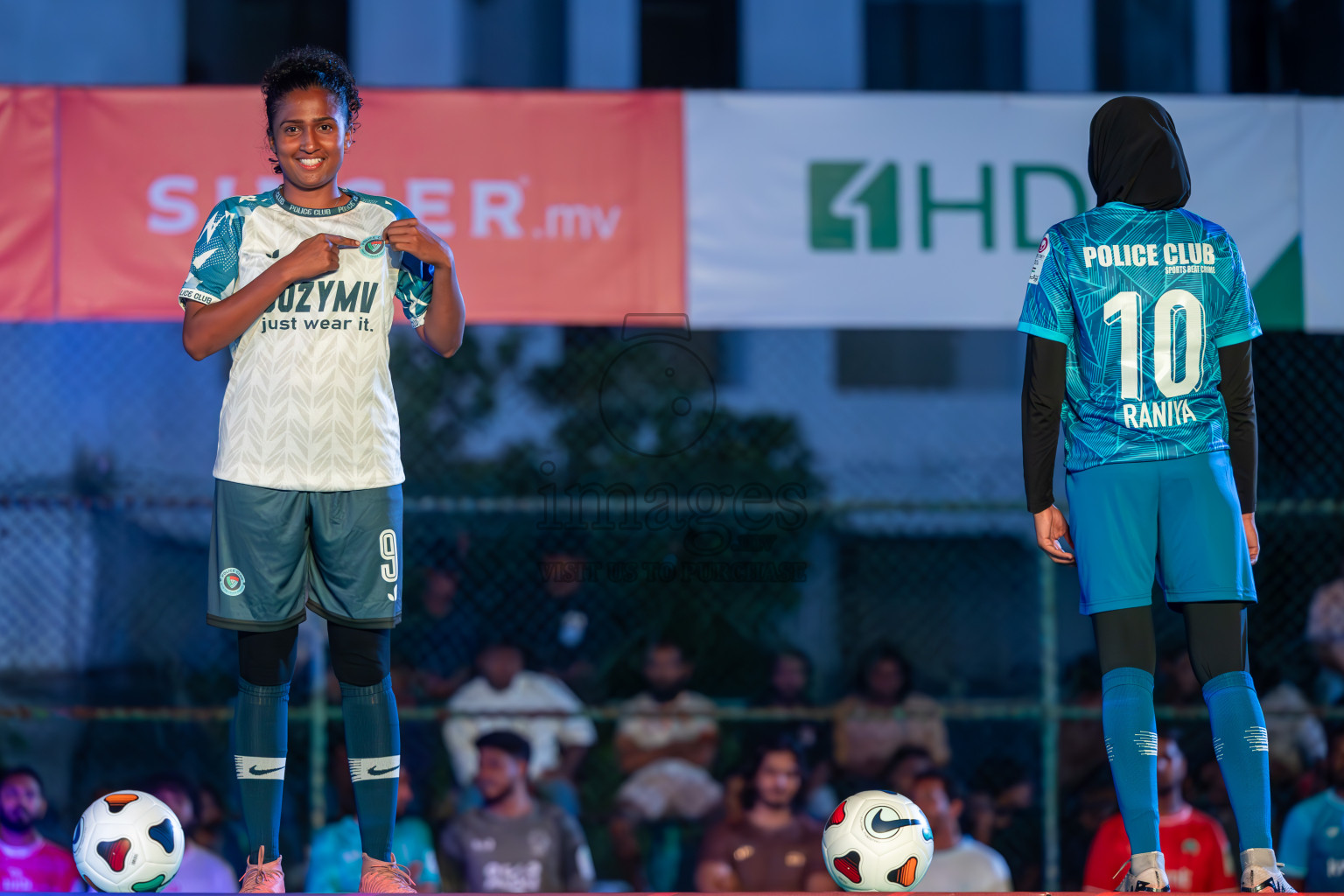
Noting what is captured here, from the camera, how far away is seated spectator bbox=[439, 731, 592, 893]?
16.0 feet

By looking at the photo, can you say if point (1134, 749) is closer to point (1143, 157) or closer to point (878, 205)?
point (1143, 157)

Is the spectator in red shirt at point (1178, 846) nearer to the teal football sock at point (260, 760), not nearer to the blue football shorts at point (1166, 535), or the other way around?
the blue football shorts at point (1166, 535)

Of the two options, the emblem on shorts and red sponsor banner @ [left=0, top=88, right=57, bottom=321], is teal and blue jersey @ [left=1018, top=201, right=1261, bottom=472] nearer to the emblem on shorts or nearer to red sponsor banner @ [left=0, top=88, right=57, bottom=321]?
the emblem on shorts

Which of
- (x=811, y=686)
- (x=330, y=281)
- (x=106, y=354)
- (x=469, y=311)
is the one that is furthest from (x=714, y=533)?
(x=330, y=281)

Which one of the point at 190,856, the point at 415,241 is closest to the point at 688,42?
the point at 190,856

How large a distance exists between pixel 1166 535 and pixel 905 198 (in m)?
2.61

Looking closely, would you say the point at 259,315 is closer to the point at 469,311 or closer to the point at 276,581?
the point at 276,581

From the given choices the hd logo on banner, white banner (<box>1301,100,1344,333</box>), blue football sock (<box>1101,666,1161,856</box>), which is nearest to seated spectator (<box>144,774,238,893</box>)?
the hd logo on banner

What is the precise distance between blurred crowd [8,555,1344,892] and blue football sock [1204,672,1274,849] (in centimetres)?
217

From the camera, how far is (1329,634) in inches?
222

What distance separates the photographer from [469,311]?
4711mm

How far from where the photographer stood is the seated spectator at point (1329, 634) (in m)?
5.59

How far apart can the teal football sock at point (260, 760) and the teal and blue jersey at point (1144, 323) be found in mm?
1649

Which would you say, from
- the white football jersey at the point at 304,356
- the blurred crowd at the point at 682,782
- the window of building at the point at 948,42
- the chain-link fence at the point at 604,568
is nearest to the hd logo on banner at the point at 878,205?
the chain-link fence at the point at 604,568
